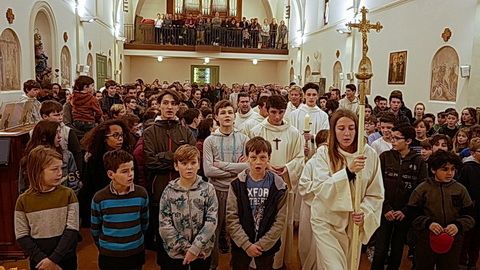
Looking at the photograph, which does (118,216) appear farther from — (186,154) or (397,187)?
(397,187)

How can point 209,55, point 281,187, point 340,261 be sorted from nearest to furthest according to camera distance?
1. point 340,261
2. point 281,187
3. point 209,55

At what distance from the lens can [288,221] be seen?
15.2 feet

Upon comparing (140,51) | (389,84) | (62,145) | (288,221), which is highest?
(140,51)

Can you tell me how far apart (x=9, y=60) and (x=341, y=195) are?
7.75m

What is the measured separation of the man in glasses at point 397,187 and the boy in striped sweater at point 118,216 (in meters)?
2.38

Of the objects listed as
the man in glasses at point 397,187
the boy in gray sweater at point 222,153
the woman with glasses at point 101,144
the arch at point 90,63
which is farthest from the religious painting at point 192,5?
the man in glasses at point 397,187

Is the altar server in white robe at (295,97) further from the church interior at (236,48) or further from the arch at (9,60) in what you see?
the arch at (9,60)

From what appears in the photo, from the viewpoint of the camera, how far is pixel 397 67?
11.7 m

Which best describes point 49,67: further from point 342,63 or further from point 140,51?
point 140,51

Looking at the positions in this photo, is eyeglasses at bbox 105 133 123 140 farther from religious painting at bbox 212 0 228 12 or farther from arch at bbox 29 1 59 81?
religious painting at bbox 212 0 228 12

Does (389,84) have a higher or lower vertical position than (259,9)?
lower

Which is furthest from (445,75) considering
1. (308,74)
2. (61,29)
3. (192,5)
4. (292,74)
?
(192,5)

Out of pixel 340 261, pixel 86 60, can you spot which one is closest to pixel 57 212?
pixel 340 261

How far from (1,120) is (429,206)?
15.4ft
